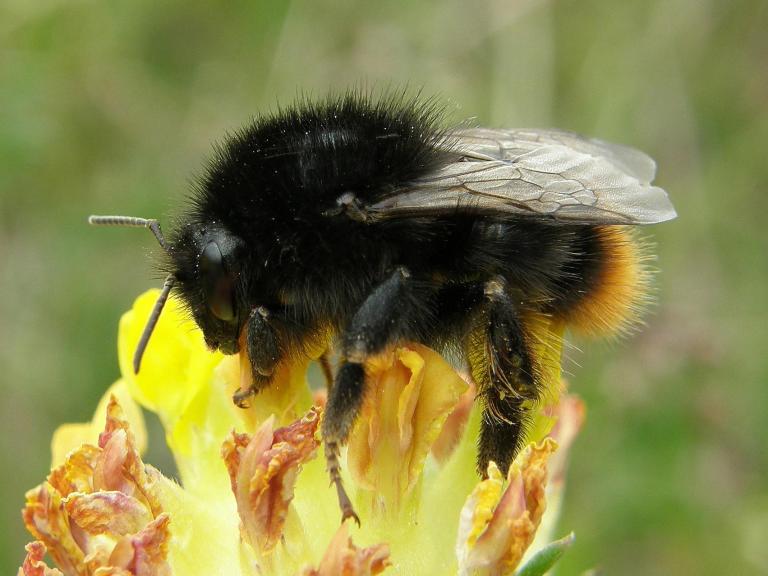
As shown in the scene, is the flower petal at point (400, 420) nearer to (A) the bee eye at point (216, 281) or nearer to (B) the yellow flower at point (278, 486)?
(B) the yellow flower at point (278, 486)

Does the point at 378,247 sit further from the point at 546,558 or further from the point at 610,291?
the point at 546,558

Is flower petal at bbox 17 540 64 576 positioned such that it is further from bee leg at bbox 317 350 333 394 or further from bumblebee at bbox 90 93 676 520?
bee leg at bbox 317 350 333 394

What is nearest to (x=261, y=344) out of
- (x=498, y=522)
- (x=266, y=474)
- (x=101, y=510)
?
(x=266, y=474)

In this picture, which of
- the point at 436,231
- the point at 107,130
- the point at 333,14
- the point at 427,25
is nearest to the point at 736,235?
the point at 427,25

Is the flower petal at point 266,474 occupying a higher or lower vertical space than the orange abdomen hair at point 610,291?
lower

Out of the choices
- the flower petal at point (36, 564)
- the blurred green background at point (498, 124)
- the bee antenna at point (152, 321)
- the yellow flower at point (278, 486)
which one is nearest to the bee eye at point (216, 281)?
the bee antenna at point (152, 321)

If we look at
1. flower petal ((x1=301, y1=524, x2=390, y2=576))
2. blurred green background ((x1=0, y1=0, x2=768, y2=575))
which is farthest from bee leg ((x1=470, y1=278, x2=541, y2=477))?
blurred green background ((x1=0, y1=0, x2=768, y2=575))
